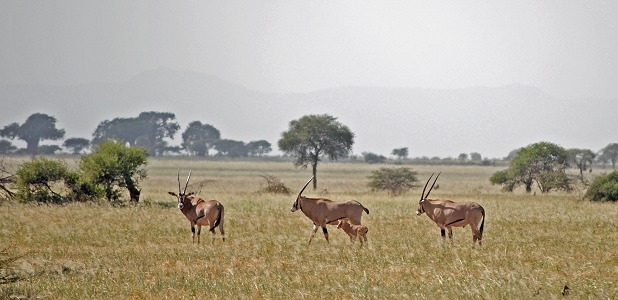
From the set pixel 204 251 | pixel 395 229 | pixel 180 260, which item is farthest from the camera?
pixel 395 229

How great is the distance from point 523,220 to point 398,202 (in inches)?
389

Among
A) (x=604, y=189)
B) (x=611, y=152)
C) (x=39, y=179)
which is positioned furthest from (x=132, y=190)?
(x=611, y=152)

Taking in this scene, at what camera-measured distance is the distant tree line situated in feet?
498

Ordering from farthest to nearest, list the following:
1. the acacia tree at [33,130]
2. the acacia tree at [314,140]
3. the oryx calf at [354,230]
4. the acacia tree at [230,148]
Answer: the acacia tree at [230,148], the acacia tree at [33,130], the acacia tree at [314,140], the oryx calf at [354,230]

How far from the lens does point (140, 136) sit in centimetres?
16275

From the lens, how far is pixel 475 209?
18.9 meters

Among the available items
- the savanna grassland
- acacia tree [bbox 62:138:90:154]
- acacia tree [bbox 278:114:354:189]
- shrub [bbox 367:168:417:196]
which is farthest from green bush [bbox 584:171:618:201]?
acacia tree [bbox 62:138:90:154]

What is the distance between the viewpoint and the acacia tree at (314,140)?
218 ft

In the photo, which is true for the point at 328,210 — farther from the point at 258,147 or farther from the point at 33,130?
the point at 258,147

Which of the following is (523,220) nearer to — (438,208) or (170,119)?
(438,208)

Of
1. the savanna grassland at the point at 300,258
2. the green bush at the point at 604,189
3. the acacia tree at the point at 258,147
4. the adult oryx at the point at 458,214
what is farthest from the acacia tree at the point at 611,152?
the adult oryx at the point at 458,214

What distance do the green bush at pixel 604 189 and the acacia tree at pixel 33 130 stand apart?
13011cm

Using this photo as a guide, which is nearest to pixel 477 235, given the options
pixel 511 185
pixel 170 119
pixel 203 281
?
pixel 203 281

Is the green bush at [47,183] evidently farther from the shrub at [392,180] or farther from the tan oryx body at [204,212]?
the shrub at [392,180]
